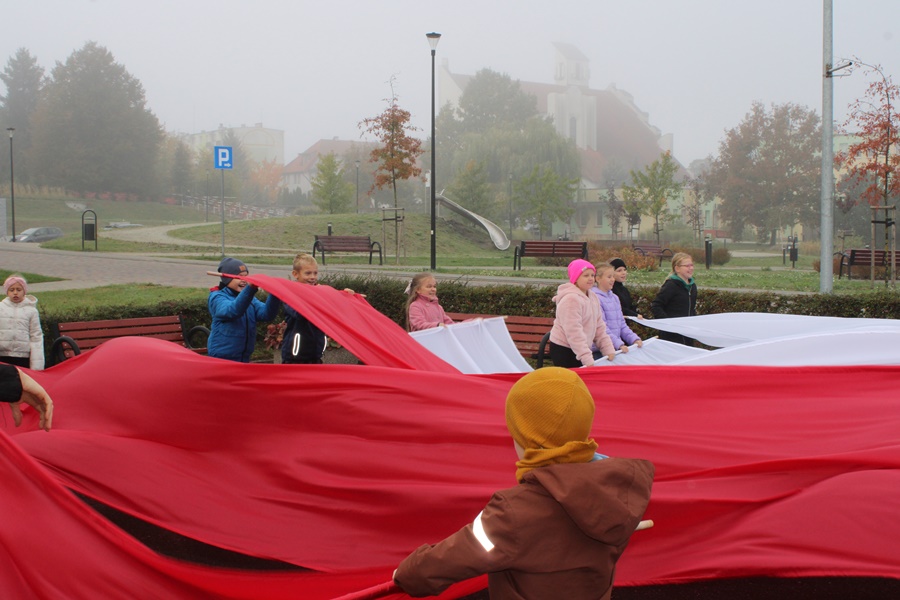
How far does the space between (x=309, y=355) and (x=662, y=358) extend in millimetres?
3075

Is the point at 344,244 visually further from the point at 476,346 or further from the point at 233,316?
the point at 233,316

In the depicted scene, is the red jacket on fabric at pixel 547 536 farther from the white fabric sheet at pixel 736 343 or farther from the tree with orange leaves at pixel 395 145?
the tree with orange leaves at pixel 395 145

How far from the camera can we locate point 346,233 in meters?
40.3

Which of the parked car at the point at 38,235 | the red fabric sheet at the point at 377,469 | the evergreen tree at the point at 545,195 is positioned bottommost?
the red fabric sheet at the point at 377,469

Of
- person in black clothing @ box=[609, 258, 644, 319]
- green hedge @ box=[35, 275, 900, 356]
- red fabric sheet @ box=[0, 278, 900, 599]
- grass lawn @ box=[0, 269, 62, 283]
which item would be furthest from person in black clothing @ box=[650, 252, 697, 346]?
grass lawn @ box=[0, 269, 62, 283]

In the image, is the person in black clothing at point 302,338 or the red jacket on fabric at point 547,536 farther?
the person in black clothing at point 302,338

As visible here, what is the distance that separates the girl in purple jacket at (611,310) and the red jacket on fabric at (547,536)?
20.4ft

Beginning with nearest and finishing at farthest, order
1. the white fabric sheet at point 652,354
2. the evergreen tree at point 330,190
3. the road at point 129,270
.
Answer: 1. the white fabric sheet at point 652,354
2. the road at point 129,270
3. the evergreen tree at point 330,190

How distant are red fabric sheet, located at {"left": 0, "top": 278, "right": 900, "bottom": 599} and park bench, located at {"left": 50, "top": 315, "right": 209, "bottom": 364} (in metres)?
4.15

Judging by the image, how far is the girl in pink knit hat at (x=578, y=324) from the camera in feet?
26.4

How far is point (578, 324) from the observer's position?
8.05 metres

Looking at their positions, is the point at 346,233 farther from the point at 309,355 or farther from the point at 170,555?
the point at 170,555

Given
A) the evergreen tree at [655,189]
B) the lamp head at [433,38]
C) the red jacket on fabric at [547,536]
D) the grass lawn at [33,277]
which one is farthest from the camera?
the evergreen tree at [655,189]

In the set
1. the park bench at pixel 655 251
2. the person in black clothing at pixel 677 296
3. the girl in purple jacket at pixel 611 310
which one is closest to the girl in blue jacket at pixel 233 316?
the girl in purple jacket at pixel 611 310
